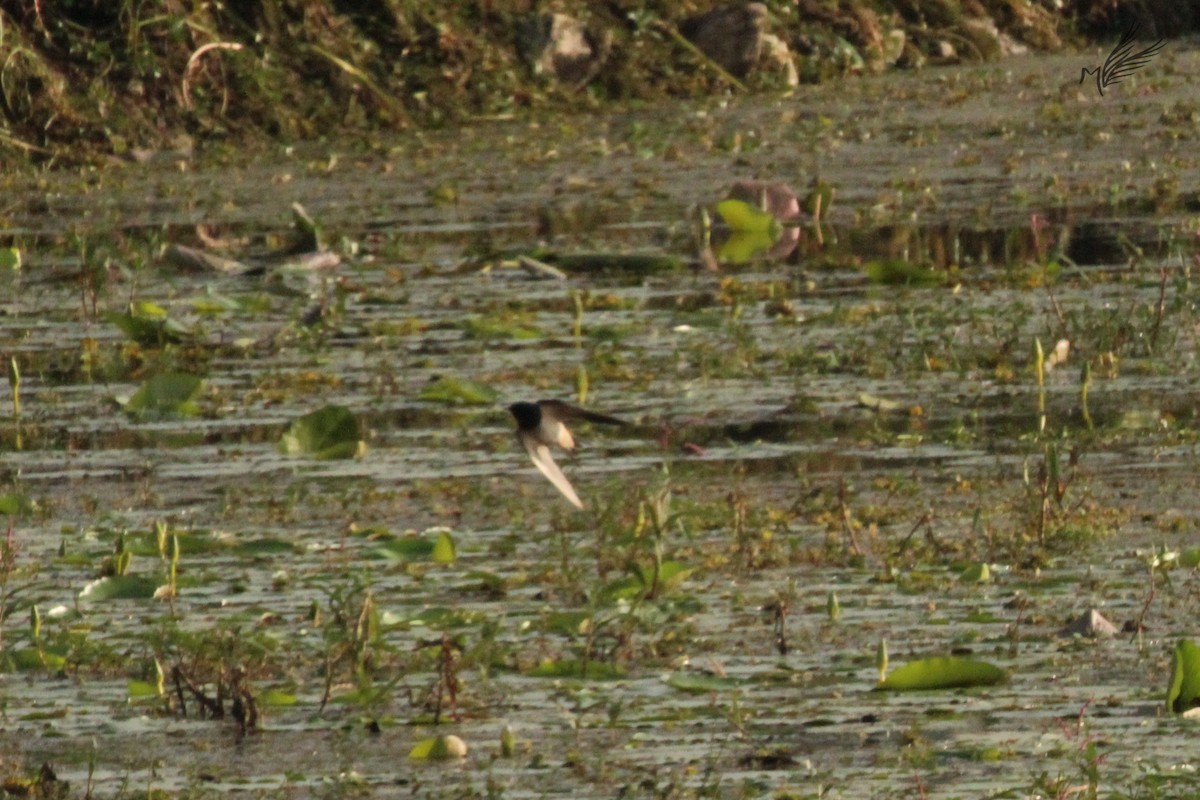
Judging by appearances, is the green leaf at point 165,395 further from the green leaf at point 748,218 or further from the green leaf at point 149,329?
the green leaf at point 748,218

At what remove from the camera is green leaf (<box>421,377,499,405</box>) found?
6.76 m

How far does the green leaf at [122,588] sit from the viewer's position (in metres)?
4.91

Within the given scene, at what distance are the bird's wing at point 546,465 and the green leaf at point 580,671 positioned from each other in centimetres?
49

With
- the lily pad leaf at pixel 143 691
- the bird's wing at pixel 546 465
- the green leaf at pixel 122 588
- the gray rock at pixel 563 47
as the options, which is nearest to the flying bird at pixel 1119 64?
the bird's wing at pixel 546 465

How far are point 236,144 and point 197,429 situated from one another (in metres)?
7.01

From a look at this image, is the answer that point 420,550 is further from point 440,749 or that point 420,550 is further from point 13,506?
point 440,749

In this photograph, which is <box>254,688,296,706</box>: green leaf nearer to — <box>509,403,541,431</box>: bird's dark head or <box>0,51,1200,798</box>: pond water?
<box>0,51,1200,798</box>: pond water

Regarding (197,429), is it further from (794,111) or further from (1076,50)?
(1076,50)

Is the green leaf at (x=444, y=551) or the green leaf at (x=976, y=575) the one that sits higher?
the green leaf at (x=444, y=551)

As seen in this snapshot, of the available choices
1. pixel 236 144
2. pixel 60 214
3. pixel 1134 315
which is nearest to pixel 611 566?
pixel 1134 315

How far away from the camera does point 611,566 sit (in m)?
4.97

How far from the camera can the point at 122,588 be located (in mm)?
4938

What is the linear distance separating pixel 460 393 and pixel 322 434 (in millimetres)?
642

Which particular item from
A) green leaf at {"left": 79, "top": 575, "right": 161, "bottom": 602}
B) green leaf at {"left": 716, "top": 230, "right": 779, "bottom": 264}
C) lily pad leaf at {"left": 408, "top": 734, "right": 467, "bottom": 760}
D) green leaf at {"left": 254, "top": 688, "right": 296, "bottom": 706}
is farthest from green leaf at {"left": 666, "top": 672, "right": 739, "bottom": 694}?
green leaf at {"left": 716, "top": 230, "right": 779, "bottom": 264}
